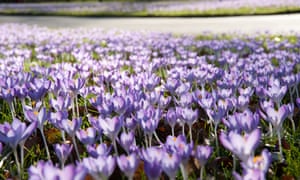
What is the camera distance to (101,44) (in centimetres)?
631

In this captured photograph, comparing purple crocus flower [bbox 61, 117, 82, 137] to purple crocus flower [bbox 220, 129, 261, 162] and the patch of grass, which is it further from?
the patch of grass

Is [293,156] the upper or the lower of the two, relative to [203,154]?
lower

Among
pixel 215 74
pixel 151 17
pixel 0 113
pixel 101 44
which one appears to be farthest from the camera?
pixel 151 17

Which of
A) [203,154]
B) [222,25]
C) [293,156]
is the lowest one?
[222,25]

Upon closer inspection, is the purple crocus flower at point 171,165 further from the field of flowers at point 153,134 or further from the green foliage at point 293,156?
the green foliage at point 293,156

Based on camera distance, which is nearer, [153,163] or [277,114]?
[153,163]

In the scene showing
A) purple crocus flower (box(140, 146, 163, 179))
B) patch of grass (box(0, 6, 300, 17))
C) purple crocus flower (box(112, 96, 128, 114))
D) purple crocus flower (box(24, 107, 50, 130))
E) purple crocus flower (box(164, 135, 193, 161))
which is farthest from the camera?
patch of grass (box(0, 6, 300, 17))

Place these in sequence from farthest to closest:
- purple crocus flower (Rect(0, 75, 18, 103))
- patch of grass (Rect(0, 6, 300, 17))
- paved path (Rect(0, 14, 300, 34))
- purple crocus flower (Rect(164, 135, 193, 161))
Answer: patch of grass (Rect(0, 6, 300, 17))
paved path (Rect(0, 14, 300, 34))
purple crocus flower (Rect(0, 75, 18, 103))
purple crocus flower (Rect(164, 135, 193, 161))

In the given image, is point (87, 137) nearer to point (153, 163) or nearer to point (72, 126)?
point (72, 126)

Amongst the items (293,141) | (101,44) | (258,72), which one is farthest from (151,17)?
(293,141)

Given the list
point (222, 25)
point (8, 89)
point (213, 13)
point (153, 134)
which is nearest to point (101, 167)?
point (153, 134)

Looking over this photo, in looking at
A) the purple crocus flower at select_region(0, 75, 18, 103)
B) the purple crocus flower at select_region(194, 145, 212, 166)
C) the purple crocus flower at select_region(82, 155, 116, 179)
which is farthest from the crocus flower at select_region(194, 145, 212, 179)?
the purple crocus flower at select_region(0, 75, 18, 103)

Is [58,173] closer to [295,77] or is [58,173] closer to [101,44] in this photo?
[295,77]

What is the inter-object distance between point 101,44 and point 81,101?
12.0ft
